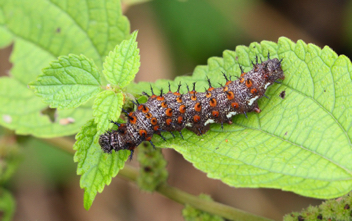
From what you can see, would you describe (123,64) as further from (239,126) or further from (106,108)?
(239,126)

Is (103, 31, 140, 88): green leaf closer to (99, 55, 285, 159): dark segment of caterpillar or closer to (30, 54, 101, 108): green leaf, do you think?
(30, 54, 101, 108): green leaf

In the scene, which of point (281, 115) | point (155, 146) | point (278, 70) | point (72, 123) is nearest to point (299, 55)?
point (278, 70)

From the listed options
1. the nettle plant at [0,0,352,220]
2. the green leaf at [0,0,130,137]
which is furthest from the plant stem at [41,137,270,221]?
the green leaf at [0,0,130,137]

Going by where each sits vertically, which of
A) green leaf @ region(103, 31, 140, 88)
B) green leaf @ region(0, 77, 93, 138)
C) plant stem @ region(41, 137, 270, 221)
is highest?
green leaf @ region(103, 31, 140, 88)

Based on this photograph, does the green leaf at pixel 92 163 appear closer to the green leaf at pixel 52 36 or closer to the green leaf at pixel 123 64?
the green leaf at pixel 123 64

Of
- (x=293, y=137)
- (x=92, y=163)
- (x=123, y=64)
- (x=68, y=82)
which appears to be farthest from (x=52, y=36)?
(x=293, y=137)

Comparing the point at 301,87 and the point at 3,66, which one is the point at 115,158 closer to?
the point at 301,87
